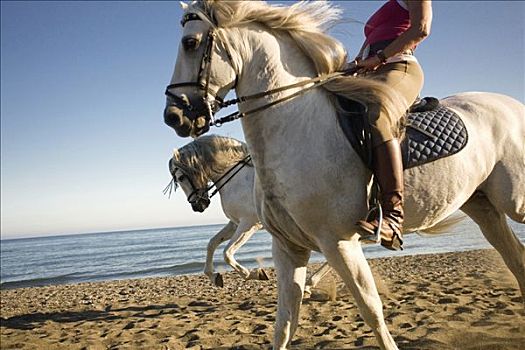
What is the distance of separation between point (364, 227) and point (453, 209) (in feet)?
4.33

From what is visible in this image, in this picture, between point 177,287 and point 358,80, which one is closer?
point 358,80

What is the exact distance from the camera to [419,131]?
313 centimetres

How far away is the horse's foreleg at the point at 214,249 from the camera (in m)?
7.95

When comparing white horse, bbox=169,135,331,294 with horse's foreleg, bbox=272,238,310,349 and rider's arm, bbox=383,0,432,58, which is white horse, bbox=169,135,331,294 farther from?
rider's arm, bbox=383,0,432,58

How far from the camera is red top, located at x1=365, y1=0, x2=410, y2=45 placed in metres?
3.12

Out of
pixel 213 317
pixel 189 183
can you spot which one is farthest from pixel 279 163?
pixel 189 183

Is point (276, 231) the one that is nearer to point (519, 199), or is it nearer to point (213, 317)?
point (519, 199)

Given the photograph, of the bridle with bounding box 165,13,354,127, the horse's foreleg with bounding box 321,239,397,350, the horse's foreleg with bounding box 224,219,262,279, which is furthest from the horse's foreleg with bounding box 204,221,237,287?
the bridle with bounding box 165,13,354,127

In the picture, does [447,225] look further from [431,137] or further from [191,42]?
[191,42]

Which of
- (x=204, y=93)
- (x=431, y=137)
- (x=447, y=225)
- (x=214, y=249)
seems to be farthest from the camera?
(x=214, y=249)

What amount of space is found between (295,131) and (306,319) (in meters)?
3.99

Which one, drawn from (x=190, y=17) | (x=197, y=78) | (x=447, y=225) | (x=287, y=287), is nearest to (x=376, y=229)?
(x=287, y=287)

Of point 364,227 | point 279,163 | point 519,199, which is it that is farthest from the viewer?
point 519,199

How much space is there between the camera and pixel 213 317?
684 centimetres
